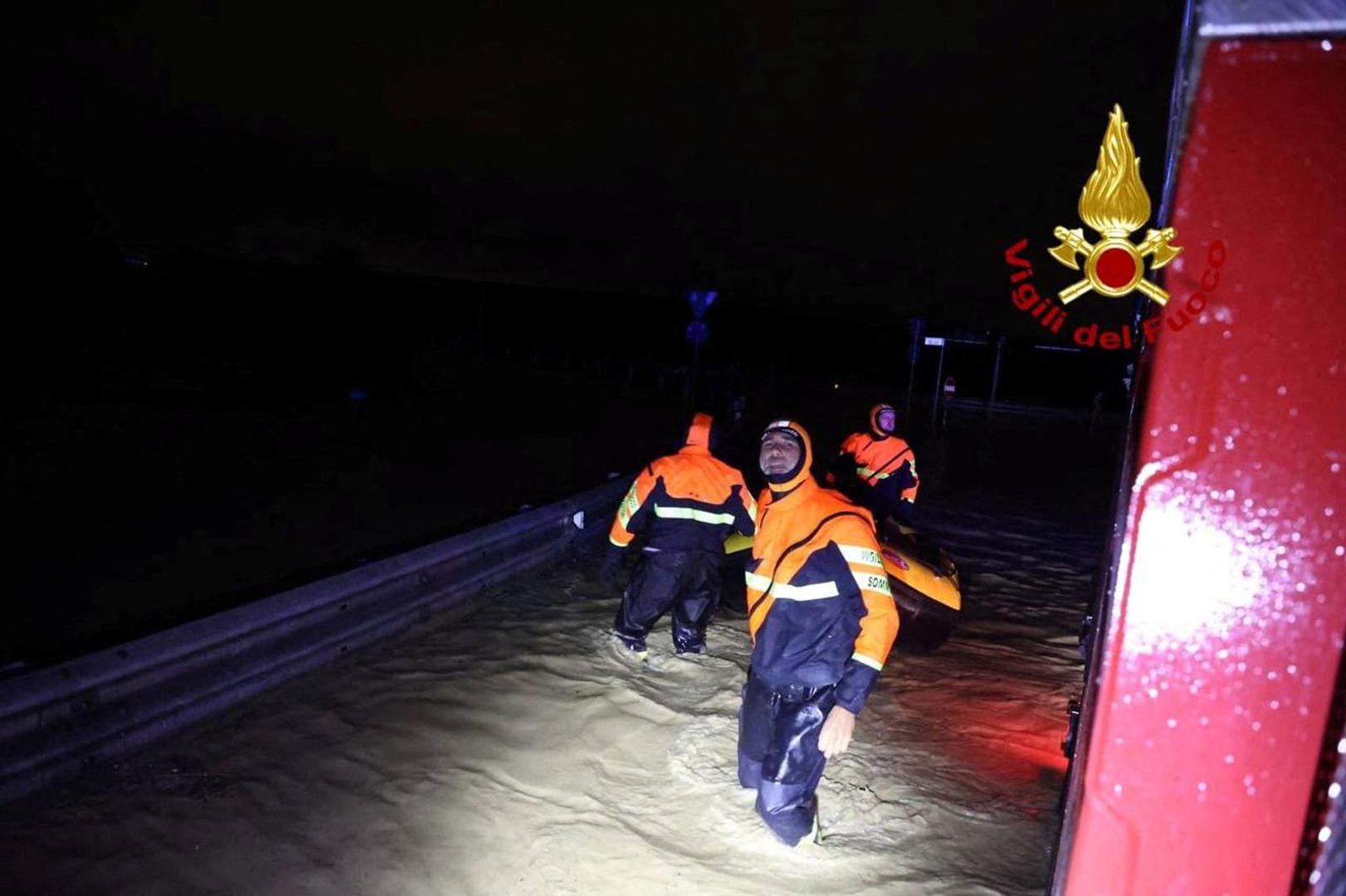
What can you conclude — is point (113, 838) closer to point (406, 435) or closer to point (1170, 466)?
point (1170, 466)

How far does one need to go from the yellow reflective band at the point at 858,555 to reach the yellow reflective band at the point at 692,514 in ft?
7.76

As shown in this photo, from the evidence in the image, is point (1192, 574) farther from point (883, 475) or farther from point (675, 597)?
point (883, 475)

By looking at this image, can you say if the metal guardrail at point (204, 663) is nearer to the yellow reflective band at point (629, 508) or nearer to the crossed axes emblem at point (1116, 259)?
the yellow reflective band at point (629, 508)

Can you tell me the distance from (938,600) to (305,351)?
19.3 meters

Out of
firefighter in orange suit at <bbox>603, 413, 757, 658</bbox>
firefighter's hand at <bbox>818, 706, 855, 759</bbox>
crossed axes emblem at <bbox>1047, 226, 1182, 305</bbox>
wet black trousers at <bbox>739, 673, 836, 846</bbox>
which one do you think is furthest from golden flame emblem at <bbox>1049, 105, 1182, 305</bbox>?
firefighter in orange suit at <bbox>603, 413, 757, 658</bbox>

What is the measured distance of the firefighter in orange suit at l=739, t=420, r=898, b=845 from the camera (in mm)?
3750

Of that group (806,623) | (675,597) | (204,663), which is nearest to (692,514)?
(675,597)

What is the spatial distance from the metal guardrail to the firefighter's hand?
3.19 m

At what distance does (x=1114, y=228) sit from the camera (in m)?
1.29

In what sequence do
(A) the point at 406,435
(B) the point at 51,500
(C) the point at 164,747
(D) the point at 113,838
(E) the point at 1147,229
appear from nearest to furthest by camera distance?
(E) the point at 1147,229 → (D) the point at 113,838 → (C) the point at 164,747 → (B) the point at 51,500 → (A) the point at 406,435

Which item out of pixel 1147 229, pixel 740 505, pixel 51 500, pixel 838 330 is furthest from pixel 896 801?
pixel 838 330

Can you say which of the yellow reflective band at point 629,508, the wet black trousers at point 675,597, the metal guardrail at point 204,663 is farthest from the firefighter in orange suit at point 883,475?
the metal guardrail at point 204,663

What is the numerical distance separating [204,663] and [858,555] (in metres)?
3.44

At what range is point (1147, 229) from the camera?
3.96ft
